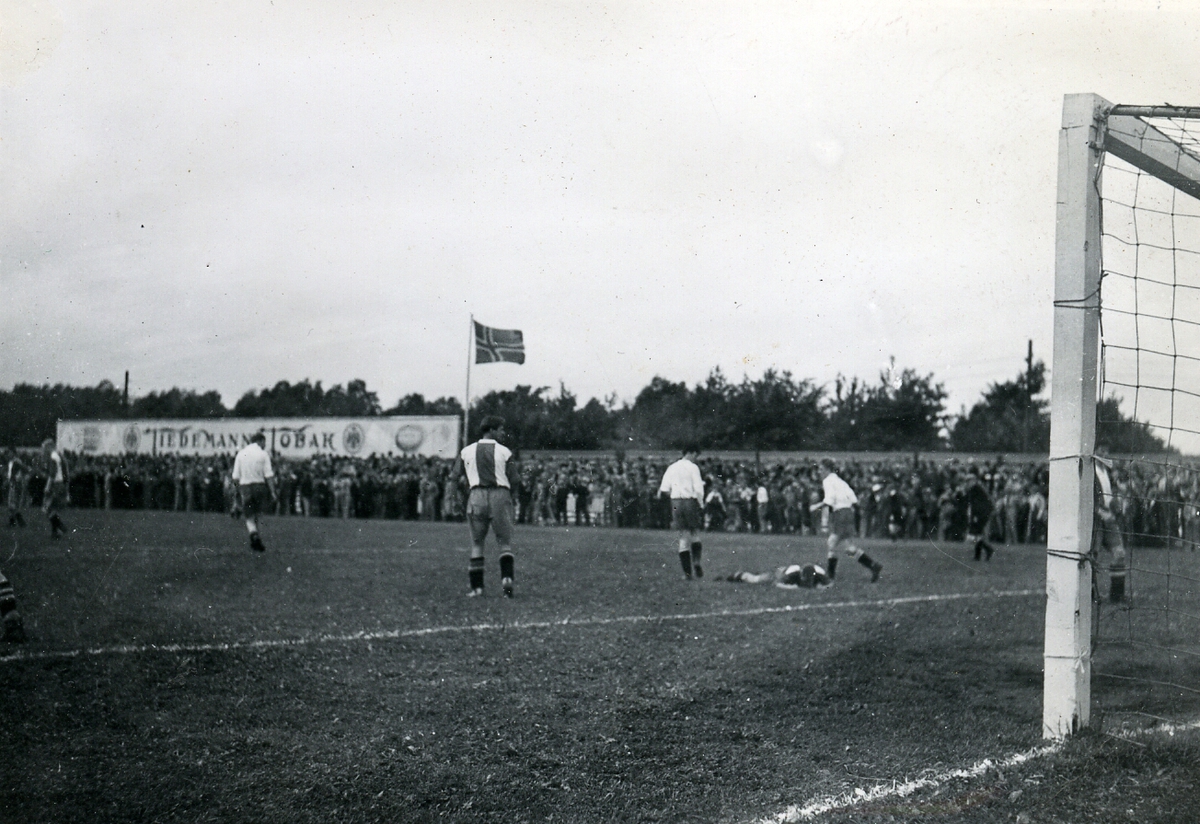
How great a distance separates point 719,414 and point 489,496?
963 cm

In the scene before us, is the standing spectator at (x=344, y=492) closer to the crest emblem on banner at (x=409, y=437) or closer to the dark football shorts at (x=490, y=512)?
the crest emblem on banner at (x=409, y=437)

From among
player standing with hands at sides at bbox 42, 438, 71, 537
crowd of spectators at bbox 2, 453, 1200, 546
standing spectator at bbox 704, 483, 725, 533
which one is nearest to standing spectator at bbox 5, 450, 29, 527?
player standing with hands at sides at bbox 42, 438, 71, 537

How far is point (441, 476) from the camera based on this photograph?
960 inches

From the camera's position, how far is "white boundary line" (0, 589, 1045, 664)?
19.2 ft

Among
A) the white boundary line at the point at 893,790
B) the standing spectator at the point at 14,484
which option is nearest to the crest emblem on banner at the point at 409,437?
the standing spectator at the point at 14,484

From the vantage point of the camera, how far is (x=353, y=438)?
30.8m

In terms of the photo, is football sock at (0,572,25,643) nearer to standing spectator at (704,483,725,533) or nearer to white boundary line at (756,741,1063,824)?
white boundary line at (756,741,1063,824)

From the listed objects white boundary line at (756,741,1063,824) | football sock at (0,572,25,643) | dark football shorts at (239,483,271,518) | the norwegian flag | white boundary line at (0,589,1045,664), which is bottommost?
white boundary line at (756,741,1063,824)

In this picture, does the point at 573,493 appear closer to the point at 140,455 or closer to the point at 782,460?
the point at 782,460

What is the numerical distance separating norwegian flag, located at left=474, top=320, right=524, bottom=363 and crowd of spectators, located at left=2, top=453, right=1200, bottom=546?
2105 mm

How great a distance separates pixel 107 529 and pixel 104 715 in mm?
13504

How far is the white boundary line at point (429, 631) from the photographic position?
19.2 ft

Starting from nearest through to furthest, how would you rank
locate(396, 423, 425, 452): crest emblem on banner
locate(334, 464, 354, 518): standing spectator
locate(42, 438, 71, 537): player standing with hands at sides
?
locate(42, 438, 71, 537): player standing with hands at sides
locate(334, 464, 354, 518): standing spectator
locate(396, 423, 425, 452): crest emblem on banner

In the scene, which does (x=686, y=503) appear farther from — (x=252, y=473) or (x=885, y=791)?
(x=885, y=791)
